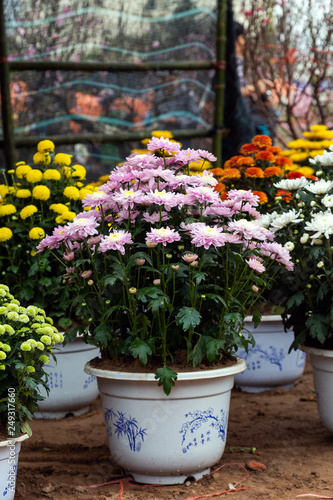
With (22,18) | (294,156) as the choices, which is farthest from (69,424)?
(22,18)

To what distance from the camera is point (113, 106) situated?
4391 millimetres

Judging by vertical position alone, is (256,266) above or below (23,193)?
below

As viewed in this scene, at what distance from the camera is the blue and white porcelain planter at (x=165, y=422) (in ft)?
6.66

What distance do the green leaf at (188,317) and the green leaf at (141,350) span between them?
13 centimetres

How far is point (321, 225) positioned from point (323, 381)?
0.63 meters

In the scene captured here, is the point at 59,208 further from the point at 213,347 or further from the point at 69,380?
the point at 213,347

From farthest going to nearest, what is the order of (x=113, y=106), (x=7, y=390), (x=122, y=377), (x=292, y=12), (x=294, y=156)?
(x=292, y=12) → (x=113, y=106) → (x=294, y=156) → (x=122, y=377) → (x=7, y=390)

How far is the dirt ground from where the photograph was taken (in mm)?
2041

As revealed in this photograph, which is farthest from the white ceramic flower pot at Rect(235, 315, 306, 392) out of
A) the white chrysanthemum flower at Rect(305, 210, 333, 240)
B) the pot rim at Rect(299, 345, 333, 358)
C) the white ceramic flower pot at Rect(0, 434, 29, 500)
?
the white ceramic flower pot at Rect(0, 434, 29, 500)

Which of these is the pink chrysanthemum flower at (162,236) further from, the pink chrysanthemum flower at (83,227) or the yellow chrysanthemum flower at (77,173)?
the yellow chrysanthemum flower at (77,173)

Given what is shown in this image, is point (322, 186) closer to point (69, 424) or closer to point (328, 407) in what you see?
point (328, 407)

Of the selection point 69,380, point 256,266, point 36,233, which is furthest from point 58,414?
point 256,266

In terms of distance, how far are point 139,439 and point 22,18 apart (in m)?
3.07

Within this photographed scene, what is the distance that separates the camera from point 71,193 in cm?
281
